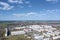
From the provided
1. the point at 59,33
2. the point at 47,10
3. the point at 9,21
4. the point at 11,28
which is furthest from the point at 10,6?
the point at 59,33

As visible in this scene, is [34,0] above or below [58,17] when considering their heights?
above

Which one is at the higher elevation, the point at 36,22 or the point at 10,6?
the point at 10,6

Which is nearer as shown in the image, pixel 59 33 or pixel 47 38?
pixel 47 38

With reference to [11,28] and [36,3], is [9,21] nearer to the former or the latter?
[11,28]

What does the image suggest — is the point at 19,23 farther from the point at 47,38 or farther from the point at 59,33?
the point at 59,33

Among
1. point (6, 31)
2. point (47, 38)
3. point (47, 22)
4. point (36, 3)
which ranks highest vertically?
point (36, 3)

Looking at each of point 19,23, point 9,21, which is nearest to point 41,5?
point 19,23

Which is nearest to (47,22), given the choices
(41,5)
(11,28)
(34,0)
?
(41,5)

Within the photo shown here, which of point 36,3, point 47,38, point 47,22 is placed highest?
point 36,3
